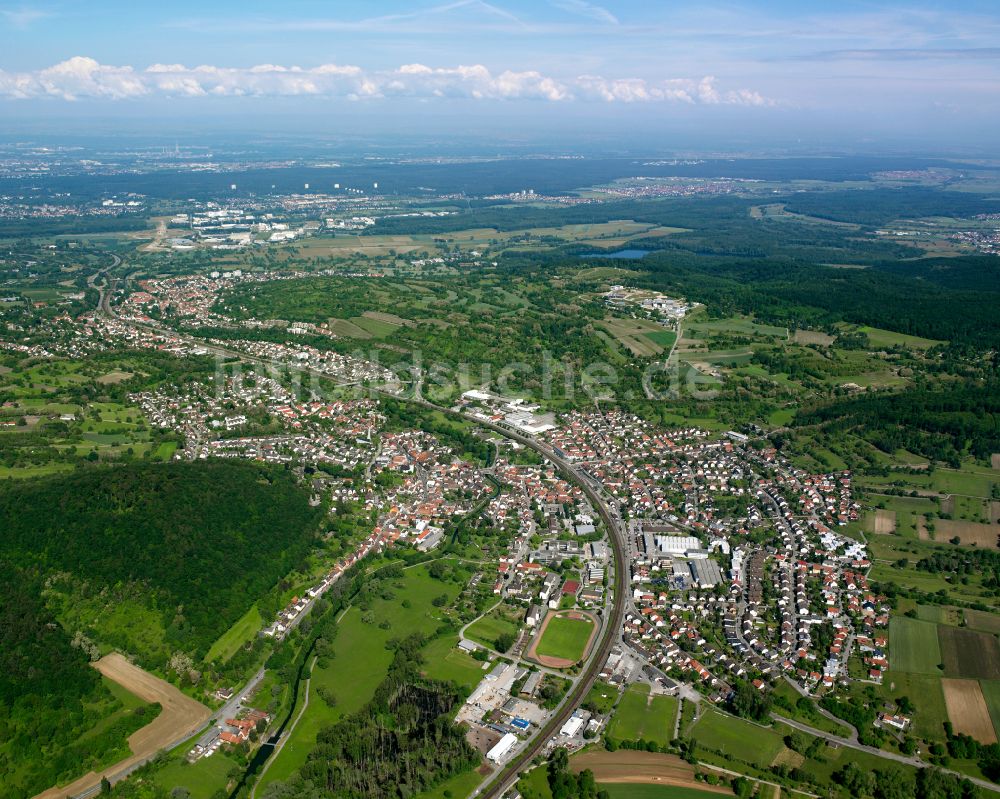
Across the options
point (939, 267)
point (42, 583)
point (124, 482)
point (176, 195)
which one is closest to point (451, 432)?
point (124, 482)

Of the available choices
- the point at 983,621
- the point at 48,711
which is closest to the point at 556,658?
the point at 983,621

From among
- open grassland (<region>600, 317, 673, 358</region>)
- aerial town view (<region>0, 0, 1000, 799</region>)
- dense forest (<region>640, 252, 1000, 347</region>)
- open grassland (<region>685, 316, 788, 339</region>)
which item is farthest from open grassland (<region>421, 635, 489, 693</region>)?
dense forest (<region>640, 252, 1000, 347</region>)

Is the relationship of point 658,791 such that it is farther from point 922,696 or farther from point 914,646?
point 914,646

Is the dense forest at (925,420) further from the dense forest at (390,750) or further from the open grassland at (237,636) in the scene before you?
the open grassland at (237,636)

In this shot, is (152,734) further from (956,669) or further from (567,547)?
(956,669)

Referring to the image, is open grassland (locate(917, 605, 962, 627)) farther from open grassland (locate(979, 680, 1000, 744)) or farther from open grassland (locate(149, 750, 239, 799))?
open grassland (locate(149, 750, 239, 799))

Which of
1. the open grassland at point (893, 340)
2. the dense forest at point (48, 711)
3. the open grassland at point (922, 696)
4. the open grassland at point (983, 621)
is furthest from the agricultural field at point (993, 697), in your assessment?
the open grassland at point (893, 340)
